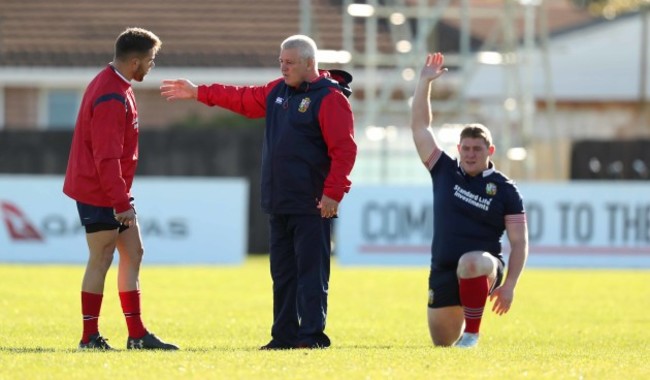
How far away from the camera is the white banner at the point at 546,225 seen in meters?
24.1

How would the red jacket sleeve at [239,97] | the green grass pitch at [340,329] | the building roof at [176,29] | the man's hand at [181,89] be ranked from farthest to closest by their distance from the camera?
1. the building roof at [176,29]
2. the man's hand at [181,89]
3. the red jacket sleeve at [239,97]
4. the green grass pitch at [340,329]

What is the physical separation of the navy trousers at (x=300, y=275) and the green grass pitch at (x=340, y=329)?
1.02 ft

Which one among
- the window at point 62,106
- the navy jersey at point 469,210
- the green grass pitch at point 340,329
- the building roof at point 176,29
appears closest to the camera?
the green grass pitch at point 340,329

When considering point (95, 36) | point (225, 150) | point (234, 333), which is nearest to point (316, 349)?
point (234, 333)

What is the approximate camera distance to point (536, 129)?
37.9m

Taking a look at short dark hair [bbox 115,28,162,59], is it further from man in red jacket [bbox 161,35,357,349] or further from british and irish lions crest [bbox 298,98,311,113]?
british and irish lions crest [bbox 298,98,311,113]

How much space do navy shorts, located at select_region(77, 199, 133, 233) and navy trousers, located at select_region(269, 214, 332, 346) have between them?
113 cm

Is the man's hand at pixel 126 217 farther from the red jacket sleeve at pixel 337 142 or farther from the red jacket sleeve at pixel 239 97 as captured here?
the red jacket sleeve at pixel 337 142

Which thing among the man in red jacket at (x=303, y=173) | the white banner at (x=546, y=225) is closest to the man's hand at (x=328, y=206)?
the man in red jacket at (x=303, y=173)

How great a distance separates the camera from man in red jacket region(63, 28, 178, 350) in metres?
10.7

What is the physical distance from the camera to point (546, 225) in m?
24.2

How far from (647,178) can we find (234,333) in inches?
700

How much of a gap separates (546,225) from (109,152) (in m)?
14.4

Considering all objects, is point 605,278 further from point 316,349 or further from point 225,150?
point 316,349
